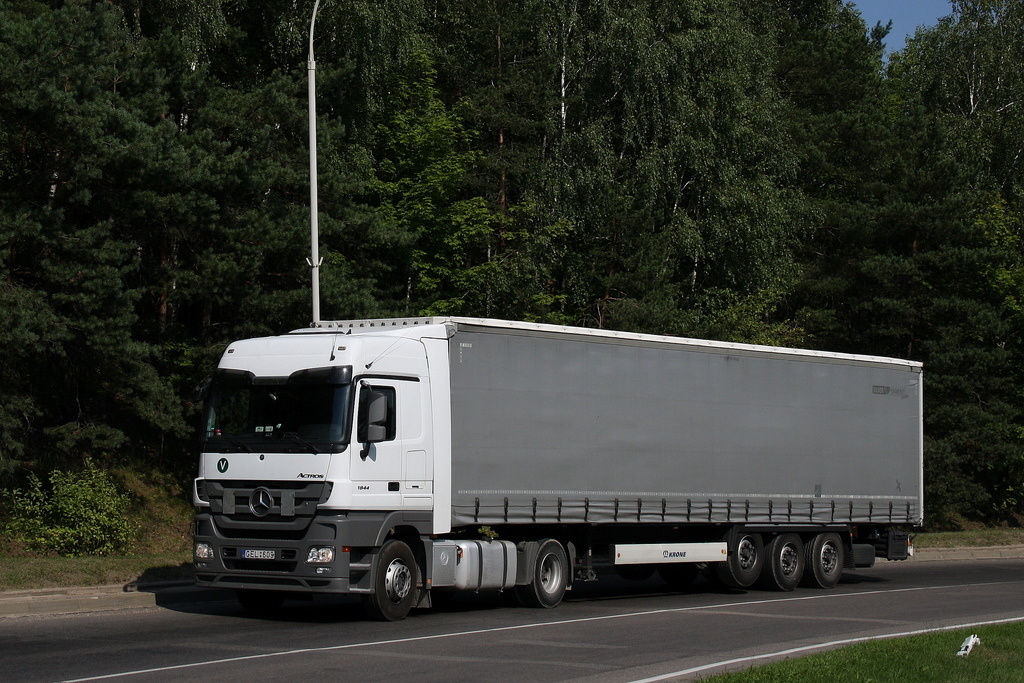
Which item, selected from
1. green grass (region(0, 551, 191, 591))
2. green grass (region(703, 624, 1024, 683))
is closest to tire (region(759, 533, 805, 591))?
green grass (region(703, 624, 1024, 683))

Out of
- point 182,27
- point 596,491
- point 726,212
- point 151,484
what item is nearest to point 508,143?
point 726,212

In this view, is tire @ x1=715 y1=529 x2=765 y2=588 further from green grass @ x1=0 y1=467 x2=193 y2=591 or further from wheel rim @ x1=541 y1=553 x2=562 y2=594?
green grass @ x1=0 y1=467 x2=193 y2=591

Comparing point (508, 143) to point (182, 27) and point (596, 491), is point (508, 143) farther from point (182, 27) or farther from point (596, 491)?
point (596, 491)

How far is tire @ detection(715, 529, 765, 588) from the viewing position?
62.4 feet

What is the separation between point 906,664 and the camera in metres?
10.6

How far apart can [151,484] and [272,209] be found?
654 cm

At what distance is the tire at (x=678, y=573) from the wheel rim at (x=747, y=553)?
2.41 ft

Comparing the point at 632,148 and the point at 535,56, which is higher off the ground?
the point at 535,56

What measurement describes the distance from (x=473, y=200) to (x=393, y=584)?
21.4 meters

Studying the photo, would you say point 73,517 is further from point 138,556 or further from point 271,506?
point 271,506

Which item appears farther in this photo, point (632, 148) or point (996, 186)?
point (996, 186)

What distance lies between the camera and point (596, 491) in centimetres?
1686

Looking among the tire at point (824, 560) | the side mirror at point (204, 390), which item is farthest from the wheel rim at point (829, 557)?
the side mirror at point (204, 390)

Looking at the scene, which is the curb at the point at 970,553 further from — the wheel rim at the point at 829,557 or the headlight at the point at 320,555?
the headlight at the point at 320,555
